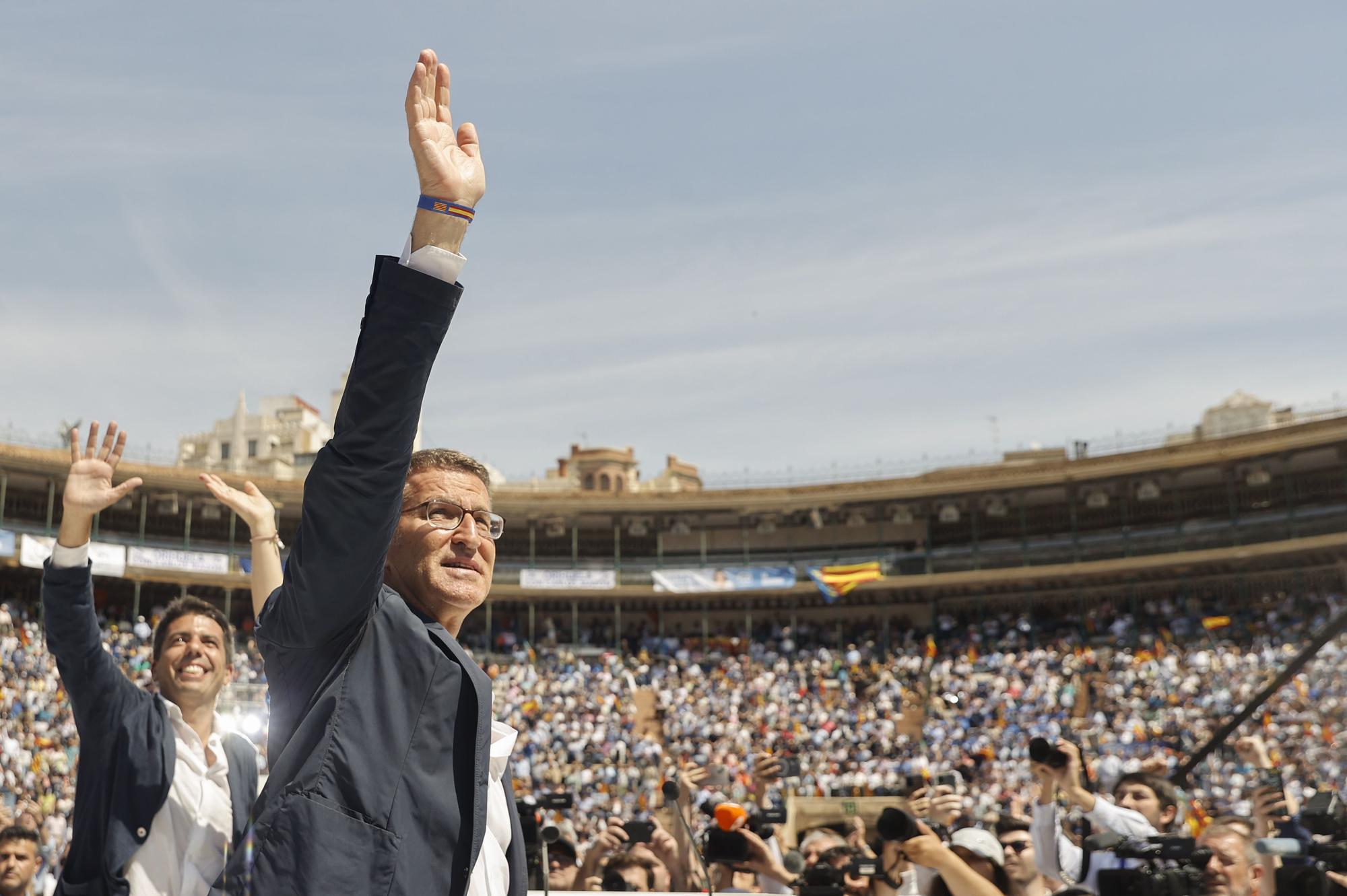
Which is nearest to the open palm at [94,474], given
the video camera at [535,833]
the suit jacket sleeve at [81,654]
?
the suit jacket sleeve at [81,654]

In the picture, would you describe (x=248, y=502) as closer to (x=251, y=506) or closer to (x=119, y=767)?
(x=251, y=506)

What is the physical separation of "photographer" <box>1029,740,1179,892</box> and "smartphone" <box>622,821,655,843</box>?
1.88 meters

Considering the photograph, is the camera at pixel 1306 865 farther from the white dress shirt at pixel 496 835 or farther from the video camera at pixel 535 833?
the white dress shirt at pixel 496 835

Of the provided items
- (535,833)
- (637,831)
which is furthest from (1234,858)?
(535,833)

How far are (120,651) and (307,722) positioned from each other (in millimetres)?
31425

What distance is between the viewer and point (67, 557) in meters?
3.71

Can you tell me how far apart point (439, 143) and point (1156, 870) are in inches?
150

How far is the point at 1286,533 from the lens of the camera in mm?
32781

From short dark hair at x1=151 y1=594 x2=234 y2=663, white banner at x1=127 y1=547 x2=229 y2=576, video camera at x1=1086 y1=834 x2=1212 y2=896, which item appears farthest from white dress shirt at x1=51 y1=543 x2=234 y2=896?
white banner at x1=127 y1=547 x2=229 y2=576

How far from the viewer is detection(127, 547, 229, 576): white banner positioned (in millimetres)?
34844

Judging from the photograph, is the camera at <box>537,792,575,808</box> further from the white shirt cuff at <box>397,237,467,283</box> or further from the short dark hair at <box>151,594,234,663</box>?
the white shirt cuff at <box>397,237,467,283</box>

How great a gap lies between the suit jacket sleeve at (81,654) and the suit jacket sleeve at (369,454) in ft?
6.19

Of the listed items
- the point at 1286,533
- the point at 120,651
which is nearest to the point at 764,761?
the point at 120,651

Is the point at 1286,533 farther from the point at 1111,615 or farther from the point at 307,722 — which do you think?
the point at 307,722
